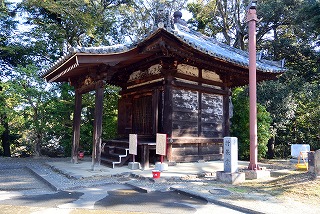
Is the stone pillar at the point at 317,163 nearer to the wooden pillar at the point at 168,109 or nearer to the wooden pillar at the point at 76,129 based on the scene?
the wooden pillar at the point at 168,109

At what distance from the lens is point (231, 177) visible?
637 cm

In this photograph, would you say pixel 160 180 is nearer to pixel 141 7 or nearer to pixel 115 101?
pixel 115 101

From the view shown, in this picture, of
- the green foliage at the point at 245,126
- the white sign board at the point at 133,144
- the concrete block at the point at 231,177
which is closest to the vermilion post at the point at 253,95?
the concrete block at the point at 231,177

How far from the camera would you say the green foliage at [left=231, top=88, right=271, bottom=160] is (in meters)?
12.6

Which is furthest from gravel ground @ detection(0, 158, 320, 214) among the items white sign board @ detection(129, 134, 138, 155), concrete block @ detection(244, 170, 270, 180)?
concrete block @ detection(244, 170, 270, 180)

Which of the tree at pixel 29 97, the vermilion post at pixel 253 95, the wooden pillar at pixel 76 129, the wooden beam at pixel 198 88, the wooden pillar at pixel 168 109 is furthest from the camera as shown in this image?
the tree at pixel 29 97

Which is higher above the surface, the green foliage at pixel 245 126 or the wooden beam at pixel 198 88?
the wooden beam at pixel 198 88

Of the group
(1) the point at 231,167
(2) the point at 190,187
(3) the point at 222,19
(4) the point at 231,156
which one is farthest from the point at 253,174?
(3) the point at 222,19

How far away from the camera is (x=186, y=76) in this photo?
31.0 ft

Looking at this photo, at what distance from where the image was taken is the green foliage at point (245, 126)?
496 inches

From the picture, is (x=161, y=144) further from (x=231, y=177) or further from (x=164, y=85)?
(x=164, y=85)

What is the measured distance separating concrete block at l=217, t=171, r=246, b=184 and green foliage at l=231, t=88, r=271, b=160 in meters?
6.57

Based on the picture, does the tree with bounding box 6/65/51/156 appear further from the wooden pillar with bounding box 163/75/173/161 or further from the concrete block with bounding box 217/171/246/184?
the concrete block with bounding box 217/171/246/184

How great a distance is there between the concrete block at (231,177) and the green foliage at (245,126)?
21.6ft
